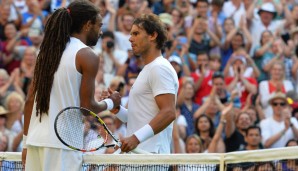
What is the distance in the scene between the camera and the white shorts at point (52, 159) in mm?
7457

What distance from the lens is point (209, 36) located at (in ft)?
56.1

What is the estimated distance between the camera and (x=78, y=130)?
753cm

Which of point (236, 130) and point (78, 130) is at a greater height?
point (236, 130)

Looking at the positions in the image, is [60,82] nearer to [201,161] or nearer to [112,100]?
[112,100]

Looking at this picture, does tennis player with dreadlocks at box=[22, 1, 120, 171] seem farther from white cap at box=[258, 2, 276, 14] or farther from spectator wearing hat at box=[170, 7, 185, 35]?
white cap at box=[258, 2, 276, 14]

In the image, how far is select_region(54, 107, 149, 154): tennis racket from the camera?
24.2ft

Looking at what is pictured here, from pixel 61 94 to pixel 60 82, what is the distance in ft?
0.31

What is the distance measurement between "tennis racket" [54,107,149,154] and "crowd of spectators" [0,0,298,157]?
4748mm

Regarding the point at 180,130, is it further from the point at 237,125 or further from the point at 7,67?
the point at 7,67

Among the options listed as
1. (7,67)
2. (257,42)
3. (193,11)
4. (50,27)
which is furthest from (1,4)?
(50,27)

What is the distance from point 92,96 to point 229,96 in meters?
7.94

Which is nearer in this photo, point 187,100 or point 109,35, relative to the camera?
point 187,100

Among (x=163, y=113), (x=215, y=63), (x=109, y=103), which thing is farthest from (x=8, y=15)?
(x=163, y=113)

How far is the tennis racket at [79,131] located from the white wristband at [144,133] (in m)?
0.17
